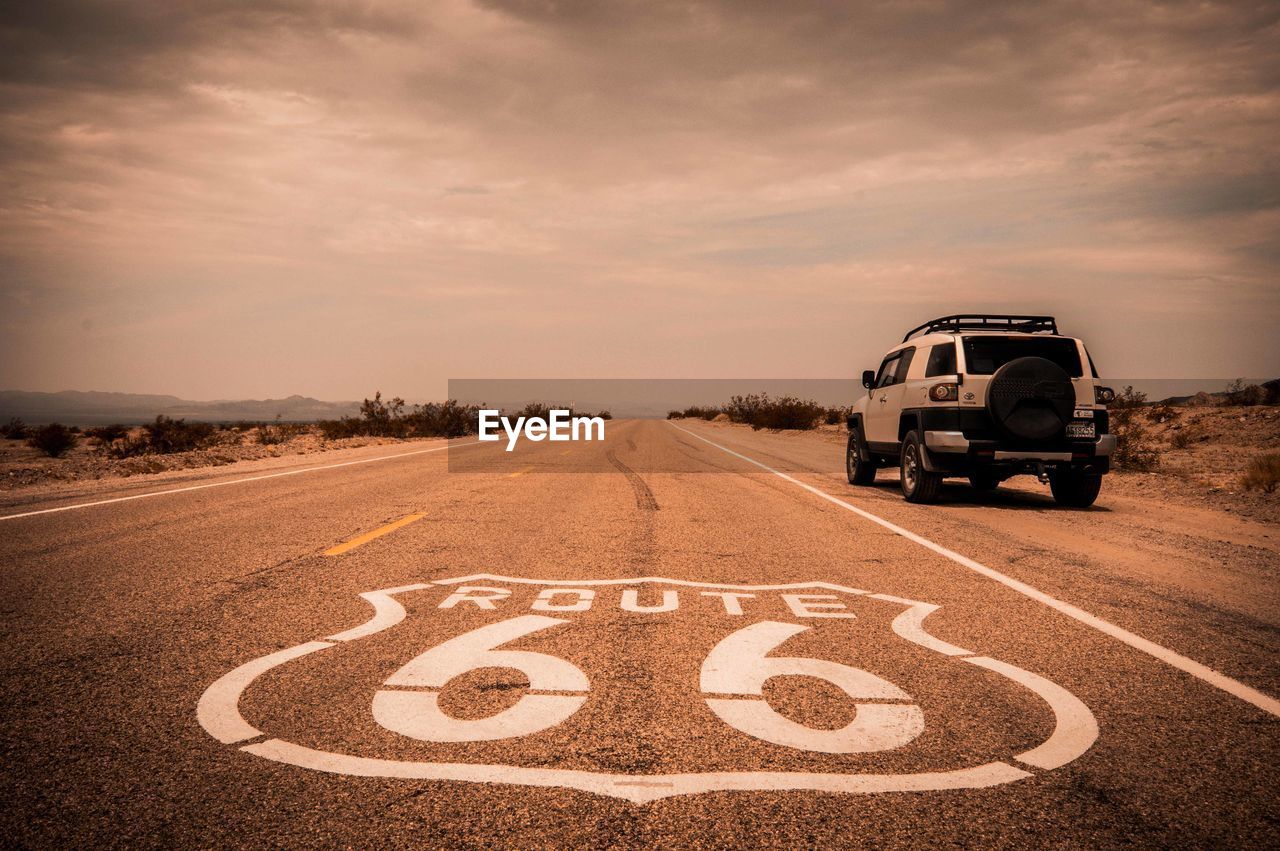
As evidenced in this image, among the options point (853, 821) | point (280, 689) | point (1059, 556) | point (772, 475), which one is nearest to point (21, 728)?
point (280, 689)

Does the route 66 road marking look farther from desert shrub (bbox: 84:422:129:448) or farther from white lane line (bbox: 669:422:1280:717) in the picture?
desert shrub (bbox: 84:422:129:448)

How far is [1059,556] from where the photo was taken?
24.1 feet

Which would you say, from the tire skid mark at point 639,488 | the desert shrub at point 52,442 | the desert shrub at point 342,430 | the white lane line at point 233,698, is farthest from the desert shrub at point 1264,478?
the desert shrub at point 342,430

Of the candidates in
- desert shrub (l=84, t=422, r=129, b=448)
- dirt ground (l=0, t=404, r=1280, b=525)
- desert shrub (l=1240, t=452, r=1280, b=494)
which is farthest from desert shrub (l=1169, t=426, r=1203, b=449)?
desert shrub (l=84, t=422, r=129, b=448)

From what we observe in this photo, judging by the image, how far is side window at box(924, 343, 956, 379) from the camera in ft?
35.7

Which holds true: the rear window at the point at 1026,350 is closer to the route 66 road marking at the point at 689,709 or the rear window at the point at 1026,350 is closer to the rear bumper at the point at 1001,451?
the rear bumper at the point at 1001,451

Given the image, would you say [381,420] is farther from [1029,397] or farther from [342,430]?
[1029,397]

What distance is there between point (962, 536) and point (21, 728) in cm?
792

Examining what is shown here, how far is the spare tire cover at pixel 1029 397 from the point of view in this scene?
10164 millimetres

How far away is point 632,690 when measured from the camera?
3.70 metres

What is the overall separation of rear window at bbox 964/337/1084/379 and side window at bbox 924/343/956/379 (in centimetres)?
20

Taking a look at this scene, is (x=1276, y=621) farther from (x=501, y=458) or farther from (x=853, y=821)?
(x=501, y=458)

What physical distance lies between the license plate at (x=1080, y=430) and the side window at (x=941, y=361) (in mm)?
1632

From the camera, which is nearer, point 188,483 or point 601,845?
point 601,845
